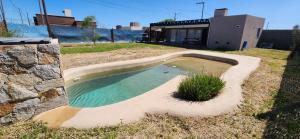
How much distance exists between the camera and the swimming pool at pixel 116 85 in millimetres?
5430

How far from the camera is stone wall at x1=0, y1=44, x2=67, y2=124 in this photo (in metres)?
2.77

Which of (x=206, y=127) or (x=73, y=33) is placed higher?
(x=73, y=33)

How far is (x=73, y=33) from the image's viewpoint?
19688mm

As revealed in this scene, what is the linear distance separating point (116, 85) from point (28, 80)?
12.8 ft

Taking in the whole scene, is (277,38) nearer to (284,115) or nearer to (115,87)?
(284,115)

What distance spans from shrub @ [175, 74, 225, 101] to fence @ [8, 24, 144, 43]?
1445 cm

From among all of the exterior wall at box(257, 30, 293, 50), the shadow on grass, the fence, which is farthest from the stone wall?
the exterior wall at box(257, 30, 293, 50)

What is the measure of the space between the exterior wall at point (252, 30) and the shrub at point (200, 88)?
12917 mm

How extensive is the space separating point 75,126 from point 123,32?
22.9 m

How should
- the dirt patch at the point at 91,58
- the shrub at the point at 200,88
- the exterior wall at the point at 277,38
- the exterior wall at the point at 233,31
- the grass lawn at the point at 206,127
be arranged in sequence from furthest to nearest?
the exterior wall at the point at 277,38
the exterior wall at the point at 233,31
the dirt patch at the point at 91,58
the shrub at the point at 200,88
the grass lawn at the point at 206,127

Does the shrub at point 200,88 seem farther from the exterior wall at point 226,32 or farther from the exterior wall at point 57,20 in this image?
the exterior wall at point 57,20


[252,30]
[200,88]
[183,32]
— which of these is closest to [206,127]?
[200,88]

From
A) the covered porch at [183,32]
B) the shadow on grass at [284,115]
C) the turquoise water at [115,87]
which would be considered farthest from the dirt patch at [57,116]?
the covered porch at [183,32]

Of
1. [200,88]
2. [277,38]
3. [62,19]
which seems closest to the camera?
[200,88]
